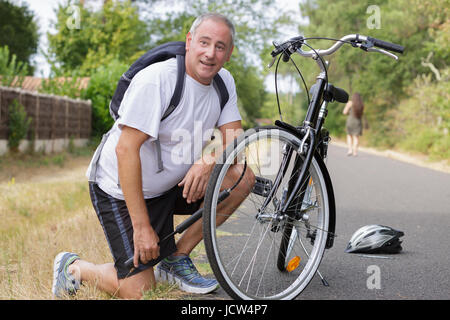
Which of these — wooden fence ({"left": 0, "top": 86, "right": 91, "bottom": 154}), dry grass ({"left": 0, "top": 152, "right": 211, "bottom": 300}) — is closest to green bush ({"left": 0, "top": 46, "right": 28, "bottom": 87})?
wooden fence ({"left": 0, "top": 86, "right": 91, "bottom": 154})

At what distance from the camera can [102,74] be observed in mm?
19609

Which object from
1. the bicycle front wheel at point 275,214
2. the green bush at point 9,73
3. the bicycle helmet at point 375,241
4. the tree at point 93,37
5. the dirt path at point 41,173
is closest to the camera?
the bicycle front wheel at point 275,214

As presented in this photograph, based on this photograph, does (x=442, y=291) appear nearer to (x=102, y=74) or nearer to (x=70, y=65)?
(x=102, y=74)

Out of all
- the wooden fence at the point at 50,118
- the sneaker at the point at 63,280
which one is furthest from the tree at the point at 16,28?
the sneaker at the point at 63,280

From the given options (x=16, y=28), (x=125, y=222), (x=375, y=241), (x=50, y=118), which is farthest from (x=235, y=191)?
(x=16, y=28)

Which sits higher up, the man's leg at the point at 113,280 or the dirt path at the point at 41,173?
the man's leg at the point at 113,280

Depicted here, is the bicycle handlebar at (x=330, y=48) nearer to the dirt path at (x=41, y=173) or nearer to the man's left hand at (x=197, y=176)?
the man's left hand at (x=197, y=176)

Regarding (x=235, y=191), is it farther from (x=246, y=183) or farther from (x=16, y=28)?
(x=16, y=28)

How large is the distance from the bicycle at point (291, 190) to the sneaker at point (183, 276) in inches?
6.9

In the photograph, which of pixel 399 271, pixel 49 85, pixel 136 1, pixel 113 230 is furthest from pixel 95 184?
pixel 136 1

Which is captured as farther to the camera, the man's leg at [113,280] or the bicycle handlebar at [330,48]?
the bicycle handlebar at [330,48]

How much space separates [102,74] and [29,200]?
1197 cm

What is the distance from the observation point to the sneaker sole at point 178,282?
10.1 feet

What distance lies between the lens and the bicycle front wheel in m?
2.64
